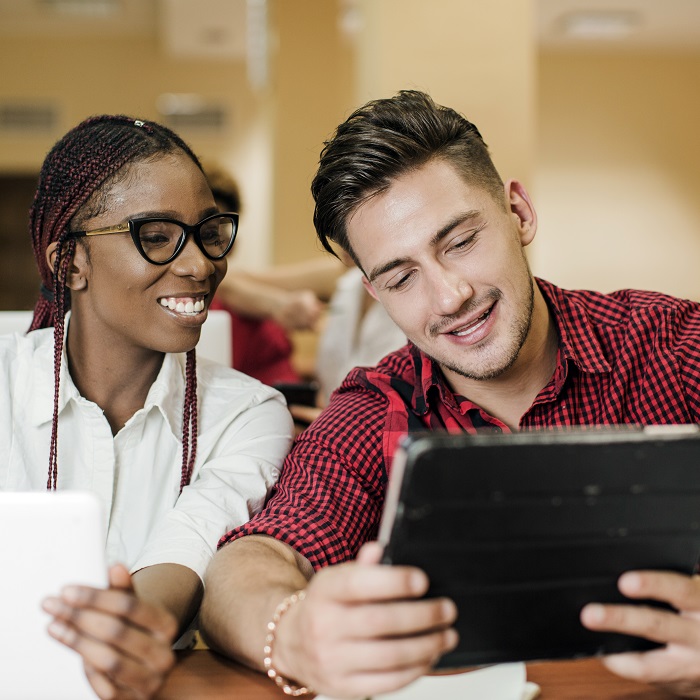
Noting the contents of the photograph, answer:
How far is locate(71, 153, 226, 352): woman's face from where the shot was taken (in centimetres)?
145

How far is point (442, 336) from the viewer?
1.47 metres

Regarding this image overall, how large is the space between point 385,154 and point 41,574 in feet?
2.95

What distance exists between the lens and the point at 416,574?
2.75 feet

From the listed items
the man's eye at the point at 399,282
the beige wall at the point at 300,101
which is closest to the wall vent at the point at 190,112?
the beige wall at the point at 300,101

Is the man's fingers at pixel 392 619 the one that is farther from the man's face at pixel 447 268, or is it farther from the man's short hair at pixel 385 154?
the man's short hair at pixel 385 154

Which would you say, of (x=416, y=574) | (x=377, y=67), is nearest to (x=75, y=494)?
A: (x=416, y=574)

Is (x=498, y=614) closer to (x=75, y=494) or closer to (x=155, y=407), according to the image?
(x=75, y=494)

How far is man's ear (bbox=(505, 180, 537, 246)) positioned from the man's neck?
14 cm

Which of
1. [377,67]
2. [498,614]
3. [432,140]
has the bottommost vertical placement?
[498,614]

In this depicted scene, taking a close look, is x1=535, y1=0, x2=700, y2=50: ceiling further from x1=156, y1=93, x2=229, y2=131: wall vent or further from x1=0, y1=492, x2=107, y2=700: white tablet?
x1=0, y1=492, x2=107, y2=700: white tablet

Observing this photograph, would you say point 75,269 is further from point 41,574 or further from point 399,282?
point 41,574

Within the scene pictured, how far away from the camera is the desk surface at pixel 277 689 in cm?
97

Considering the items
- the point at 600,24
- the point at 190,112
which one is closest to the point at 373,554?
the point at 600,24

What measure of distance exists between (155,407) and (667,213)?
29.4 feet
